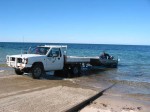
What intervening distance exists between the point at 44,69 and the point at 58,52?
153 centimetres

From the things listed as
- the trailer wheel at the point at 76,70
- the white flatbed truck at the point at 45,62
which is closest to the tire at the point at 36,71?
the white flatbed truck at the point at 45,62

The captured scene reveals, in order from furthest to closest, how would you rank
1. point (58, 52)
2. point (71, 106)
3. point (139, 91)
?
point (58, 52)
point (139, 91)
point (71, 106)

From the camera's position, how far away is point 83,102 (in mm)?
9602

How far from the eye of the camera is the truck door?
16719 millimetres

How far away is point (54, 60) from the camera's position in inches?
672

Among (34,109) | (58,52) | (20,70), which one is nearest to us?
(34,109)

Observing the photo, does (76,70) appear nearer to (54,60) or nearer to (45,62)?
(54,60)

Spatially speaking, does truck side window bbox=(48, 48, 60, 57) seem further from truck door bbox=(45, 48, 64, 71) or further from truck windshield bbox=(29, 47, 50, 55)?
truck windshield bbox=(29, 47, 50, 55)

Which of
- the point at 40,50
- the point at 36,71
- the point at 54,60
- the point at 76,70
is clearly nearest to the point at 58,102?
the point at 36,71

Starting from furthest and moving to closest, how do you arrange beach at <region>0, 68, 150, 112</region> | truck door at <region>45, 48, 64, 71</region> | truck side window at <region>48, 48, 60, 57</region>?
truck side window at <region>48, 48, 60, 57</region>, truck door at <region>45, 48, 64, 71</region>, beach at <region>0, 68, 150, 112</region>

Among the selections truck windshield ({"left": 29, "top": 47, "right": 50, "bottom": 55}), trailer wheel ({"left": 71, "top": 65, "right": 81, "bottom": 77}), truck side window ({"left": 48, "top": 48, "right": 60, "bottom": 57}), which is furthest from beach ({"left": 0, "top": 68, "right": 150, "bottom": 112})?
trailer wheel ({"left": 71, "top": 65, "right": 81, "bottom": 77})

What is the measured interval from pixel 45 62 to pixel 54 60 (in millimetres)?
805

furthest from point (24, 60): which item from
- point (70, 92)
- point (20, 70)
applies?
point (70, 92)

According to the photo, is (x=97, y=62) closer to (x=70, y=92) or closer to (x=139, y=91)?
(x=139, y=91)
